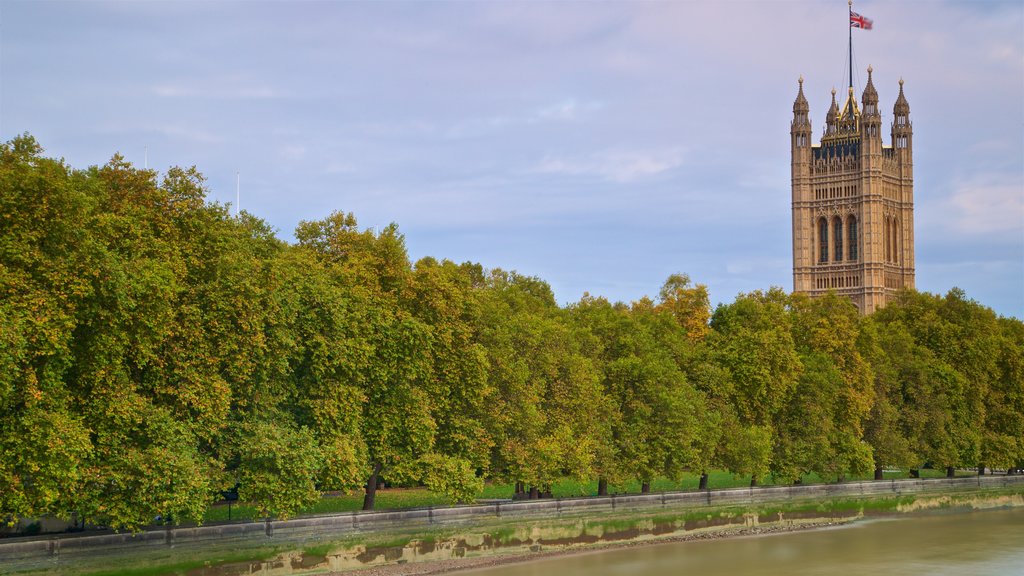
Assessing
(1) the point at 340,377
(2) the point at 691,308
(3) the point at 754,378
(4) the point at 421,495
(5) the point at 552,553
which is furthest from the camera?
(2) the point at 691,308

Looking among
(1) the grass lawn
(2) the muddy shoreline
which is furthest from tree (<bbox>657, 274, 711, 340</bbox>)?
(2) the muddy shoreline

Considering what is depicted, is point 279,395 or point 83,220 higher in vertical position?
point 83,220

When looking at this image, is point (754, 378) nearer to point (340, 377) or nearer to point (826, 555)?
Result: point (826, 555)

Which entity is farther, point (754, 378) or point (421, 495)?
point (754, 378)

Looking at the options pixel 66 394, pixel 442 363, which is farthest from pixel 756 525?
pixel 66 394

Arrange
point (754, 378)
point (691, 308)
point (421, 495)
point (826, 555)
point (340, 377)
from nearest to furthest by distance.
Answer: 1. point (340, 377)
2. point (826, 555)
3. point (421, 495)
4. point (754, 378)
5. point (691, 308)

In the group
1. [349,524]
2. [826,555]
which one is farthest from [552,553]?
[826,555]

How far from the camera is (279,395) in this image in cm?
5900

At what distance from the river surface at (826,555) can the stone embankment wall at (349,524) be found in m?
4.42

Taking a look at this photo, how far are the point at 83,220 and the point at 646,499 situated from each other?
4395cm

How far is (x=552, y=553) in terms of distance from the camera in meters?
69.4

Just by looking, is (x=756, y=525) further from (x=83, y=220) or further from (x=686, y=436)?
(x=83, y=220)

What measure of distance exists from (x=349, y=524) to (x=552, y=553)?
44.1 feet

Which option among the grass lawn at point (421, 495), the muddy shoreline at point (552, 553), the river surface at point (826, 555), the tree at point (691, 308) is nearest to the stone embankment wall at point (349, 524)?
the grass lawn at point (421, 495)
